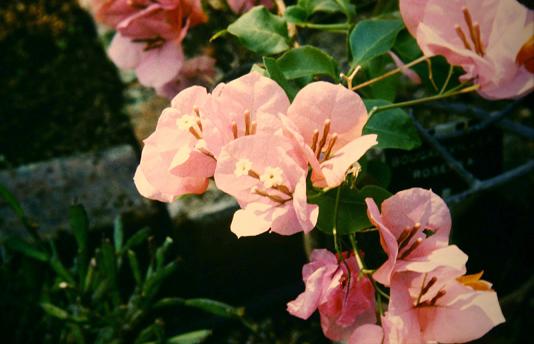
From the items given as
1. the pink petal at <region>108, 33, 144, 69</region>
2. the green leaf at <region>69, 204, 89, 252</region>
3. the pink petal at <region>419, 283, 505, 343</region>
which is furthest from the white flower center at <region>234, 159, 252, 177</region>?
the green leaf at <region>69, 204, 89, 252</region>

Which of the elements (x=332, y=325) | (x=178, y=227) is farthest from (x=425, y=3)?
(x=178, y=227)

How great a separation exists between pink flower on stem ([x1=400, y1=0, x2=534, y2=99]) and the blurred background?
22 cm

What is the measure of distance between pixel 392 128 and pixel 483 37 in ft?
0.44

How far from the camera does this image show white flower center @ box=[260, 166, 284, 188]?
1.72 feet

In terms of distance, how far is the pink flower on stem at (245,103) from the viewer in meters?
0.56

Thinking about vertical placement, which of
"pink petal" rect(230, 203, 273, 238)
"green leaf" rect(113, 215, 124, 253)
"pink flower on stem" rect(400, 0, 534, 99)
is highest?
"pink flower on stem" rect(400, 0, 534, 99)

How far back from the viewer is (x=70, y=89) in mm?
1738

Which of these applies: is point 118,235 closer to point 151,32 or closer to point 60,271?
point 60,271

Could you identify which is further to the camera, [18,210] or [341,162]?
[18,210]

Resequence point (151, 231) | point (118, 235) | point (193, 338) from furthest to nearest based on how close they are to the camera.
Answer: point (151, 231) → point (118, 235) → point (193, 338)

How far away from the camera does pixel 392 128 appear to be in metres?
0.69

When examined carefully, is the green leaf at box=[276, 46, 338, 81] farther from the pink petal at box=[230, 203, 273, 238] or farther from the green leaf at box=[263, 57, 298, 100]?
the pink petal at box=[230, 203, 273, 238]

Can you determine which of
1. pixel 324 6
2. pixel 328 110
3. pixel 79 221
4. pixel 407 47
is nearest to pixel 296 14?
pixel 324 6

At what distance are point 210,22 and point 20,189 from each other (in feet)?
1.78
